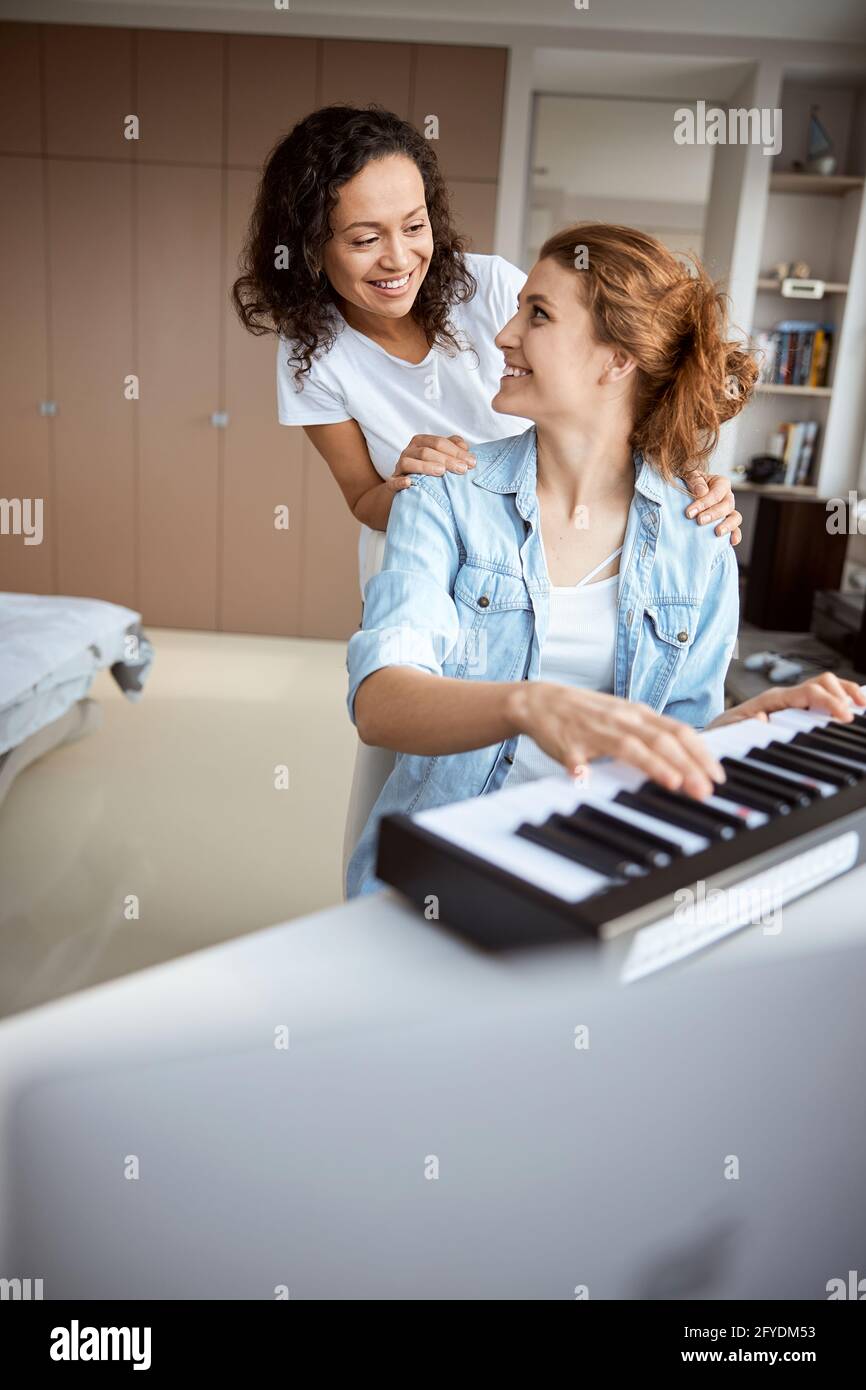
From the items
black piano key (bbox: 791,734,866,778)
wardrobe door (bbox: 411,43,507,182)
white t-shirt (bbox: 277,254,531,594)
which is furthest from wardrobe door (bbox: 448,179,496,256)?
black piano key (bbox: 791,734,866,778)

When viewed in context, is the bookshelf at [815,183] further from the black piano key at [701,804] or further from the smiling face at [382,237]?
the black piano key at [701,804]

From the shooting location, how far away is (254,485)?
4.89 metres

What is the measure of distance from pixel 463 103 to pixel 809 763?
450 cm

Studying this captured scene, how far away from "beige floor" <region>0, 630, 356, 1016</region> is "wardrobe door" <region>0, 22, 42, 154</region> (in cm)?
245

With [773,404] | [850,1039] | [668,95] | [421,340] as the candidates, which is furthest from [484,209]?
[850,1039]

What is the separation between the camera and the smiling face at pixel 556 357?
1245mm

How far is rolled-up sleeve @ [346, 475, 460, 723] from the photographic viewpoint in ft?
3.35

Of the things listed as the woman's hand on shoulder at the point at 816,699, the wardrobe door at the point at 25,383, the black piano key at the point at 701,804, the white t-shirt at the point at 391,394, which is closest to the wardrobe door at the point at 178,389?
the wardrobe door at the point at 25,383

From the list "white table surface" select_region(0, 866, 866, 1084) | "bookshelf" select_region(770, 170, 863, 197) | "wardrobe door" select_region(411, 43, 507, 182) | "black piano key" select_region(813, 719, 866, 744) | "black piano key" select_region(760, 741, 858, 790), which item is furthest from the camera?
"bookshelf" select_region(770, 170, 863, 197)

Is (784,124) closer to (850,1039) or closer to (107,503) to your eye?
(107,503)

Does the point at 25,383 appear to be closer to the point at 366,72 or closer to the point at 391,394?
the point at 366,72

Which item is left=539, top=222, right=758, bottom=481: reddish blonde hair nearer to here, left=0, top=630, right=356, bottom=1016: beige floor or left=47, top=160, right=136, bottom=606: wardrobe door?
left=0, top=630, right=356, bottom=1016: beige floor

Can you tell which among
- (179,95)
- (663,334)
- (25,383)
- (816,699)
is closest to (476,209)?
(179,95)
